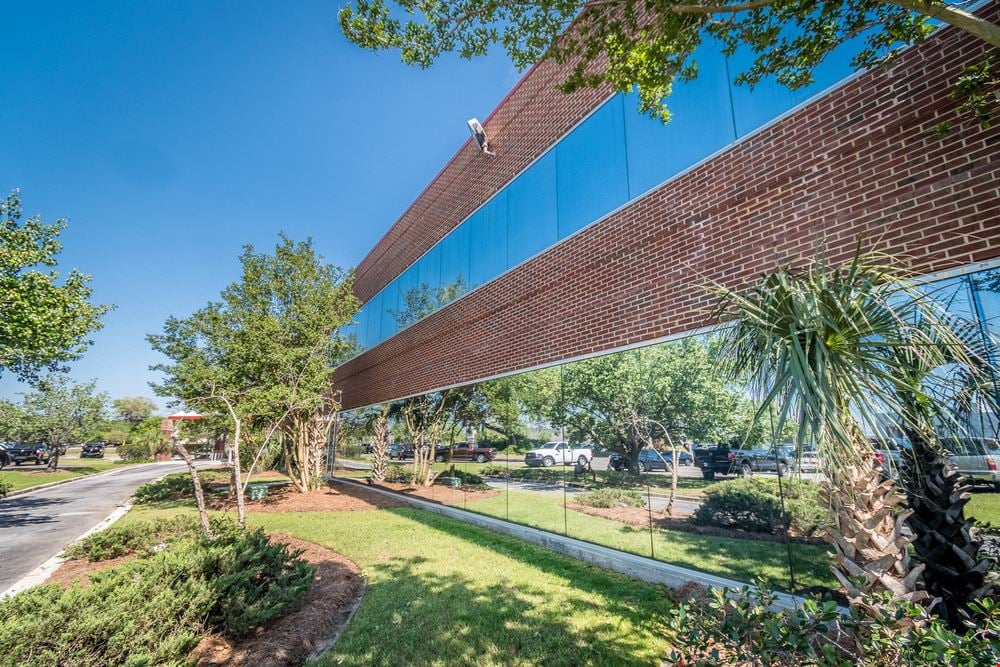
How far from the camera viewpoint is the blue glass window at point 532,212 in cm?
852

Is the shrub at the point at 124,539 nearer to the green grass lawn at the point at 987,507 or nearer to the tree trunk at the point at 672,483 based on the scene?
the tree trunk at the point at 672,483

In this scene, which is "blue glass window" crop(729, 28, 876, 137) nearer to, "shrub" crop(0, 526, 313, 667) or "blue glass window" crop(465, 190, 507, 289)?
"blue glass window" crop(465, 190, 507, 289)

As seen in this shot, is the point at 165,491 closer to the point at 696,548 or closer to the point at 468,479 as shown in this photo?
the point at 468,479

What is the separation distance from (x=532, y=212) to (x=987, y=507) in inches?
299

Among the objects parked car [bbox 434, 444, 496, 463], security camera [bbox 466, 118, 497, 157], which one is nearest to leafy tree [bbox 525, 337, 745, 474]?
parked car [bbox 434, 444, 496, 463]

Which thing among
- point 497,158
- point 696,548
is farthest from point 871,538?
point 497,158

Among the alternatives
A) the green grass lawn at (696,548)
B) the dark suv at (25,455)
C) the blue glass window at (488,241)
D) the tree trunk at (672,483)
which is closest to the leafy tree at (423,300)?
the blue glass window at (488,241)

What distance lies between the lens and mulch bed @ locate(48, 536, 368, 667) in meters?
3.89

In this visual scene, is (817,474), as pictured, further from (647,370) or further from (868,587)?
(647,370)

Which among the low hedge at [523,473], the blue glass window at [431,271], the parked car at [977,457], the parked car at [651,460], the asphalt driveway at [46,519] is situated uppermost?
the blue glass window at [431,271]

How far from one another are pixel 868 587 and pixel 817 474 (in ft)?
2.42

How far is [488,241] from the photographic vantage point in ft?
33.9

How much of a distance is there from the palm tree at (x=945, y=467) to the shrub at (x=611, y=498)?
3094 mm

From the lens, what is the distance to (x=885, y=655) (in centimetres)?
225
